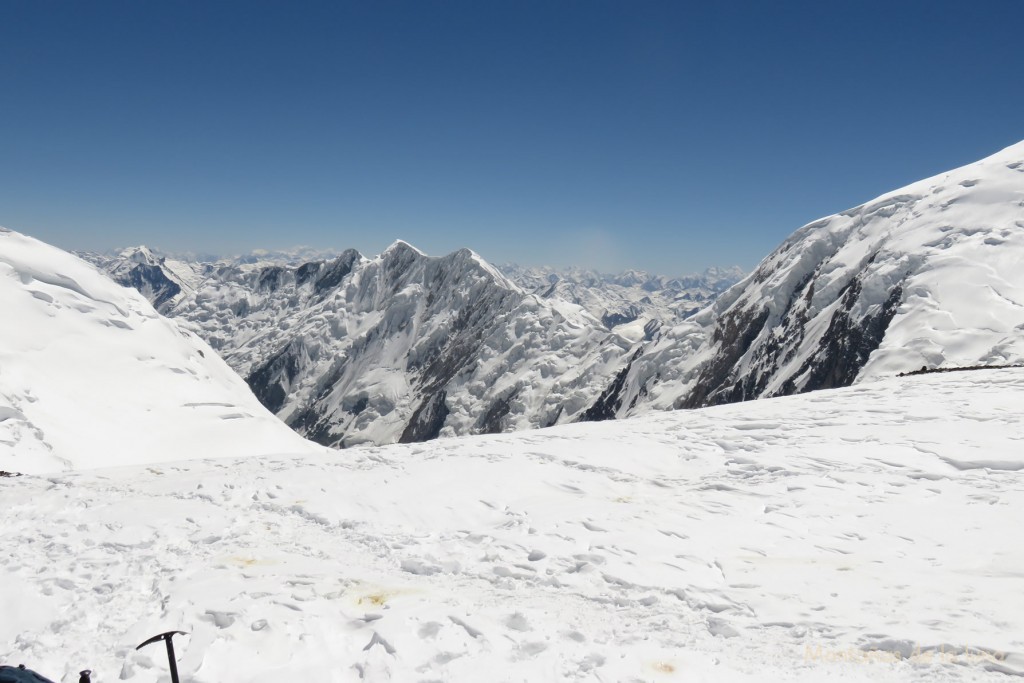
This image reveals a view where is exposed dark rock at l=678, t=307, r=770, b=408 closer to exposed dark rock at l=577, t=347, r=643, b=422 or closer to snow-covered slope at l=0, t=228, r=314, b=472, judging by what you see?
exposed dark rock at l=577, t=347, r=643, b=422

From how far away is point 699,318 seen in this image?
12888cm


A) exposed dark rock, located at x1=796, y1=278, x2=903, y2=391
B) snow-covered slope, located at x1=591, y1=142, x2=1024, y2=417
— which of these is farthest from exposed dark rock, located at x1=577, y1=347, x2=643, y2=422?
exposed dark rock, located at x1=796, y1=278, x2=903, y2=391

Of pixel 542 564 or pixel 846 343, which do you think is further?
pixel 846 343

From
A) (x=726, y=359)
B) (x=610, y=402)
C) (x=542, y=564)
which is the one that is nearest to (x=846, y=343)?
(x=726, y=359)

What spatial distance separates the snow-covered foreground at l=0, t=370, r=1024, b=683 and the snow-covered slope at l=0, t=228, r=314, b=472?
3027cm

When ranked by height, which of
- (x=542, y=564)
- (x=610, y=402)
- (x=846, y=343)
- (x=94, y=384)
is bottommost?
(x=94, y=384)

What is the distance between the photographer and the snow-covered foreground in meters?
8.75

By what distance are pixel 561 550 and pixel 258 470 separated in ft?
39.6

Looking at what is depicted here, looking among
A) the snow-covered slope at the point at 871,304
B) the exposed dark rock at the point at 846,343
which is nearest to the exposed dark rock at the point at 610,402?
the snow-covered slope at the point at 871,304

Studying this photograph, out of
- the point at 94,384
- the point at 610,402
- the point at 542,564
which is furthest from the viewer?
the point at 610,402

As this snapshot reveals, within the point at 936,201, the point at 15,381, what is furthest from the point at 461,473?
the point at 936,201

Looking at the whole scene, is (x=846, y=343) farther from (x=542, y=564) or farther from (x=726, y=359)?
(x=542, y=564)

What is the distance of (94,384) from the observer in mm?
55000

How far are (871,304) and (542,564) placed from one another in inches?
2937
